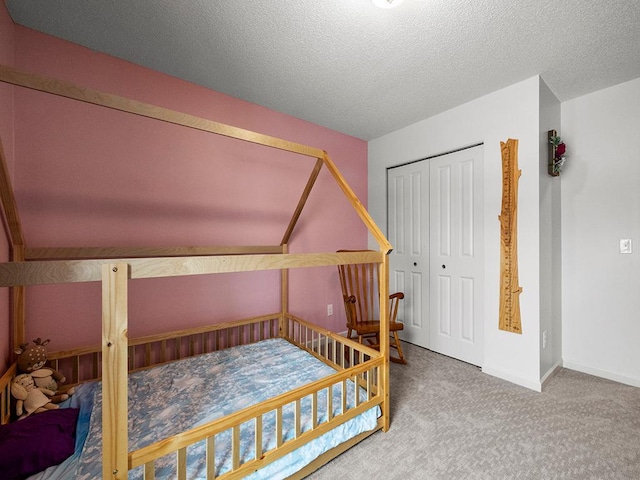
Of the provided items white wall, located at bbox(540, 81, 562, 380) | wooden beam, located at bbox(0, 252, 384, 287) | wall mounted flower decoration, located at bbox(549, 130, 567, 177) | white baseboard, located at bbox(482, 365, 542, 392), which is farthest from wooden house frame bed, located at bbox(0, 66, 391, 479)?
wall mounted flower decoration, located at bbox(549, 130, 567, 177)

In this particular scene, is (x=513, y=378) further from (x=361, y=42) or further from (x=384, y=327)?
(x=361, y=42)

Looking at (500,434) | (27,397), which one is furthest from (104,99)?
(500,434)

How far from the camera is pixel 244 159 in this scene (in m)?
2.36

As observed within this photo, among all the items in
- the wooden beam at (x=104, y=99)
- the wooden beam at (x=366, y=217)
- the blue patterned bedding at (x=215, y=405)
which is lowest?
the blue patterned bedding at (x=215, y=405)

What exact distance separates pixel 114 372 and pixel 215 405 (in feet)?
2.55

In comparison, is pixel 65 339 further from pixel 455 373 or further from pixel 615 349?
pixel 615 349

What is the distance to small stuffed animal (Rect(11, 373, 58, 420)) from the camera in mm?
1324

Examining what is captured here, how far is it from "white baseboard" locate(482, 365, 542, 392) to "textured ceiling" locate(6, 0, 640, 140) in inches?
90.1

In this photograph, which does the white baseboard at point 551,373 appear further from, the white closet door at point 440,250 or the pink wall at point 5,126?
the pink wall at point 5,126

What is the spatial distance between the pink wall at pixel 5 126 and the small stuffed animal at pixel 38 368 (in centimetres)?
7

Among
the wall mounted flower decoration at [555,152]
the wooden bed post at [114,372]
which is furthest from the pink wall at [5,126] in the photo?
the wall mounted flower decoration at [555,152]

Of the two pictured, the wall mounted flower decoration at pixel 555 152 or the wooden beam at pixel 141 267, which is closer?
the wooden beam at pixel 141 267

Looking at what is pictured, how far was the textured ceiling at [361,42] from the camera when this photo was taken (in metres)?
1.43

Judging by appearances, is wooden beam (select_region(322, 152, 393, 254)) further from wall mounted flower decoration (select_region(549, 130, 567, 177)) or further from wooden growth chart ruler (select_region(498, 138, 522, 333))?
wall mounted flower decoration (select_region(549, 130, 567, 177))
